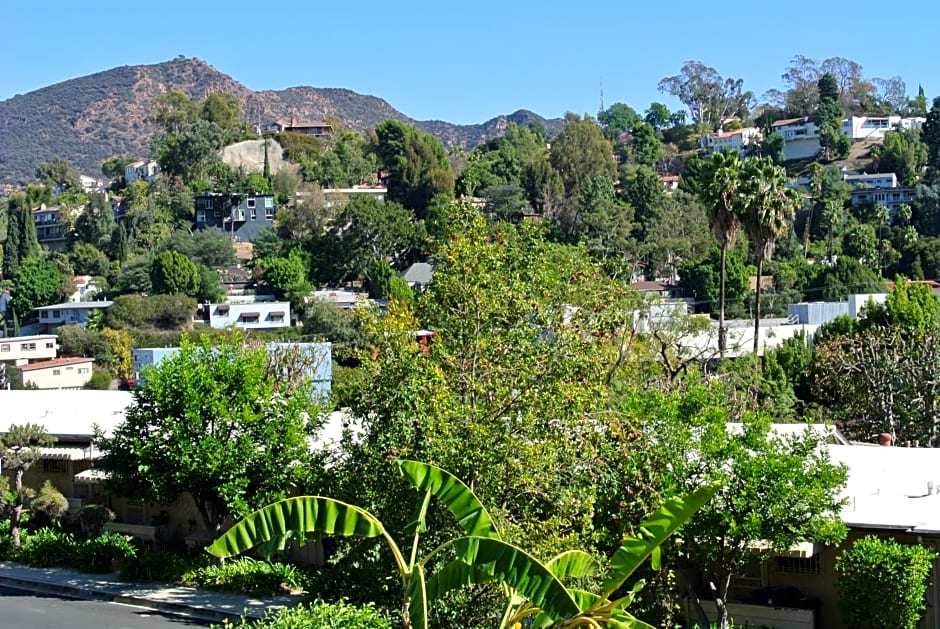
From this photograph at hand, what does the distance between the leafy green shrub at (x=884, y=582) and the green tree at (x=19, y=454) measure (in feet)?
54.0

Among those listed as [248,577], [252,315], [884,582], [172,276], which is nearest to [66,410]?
[248,577]

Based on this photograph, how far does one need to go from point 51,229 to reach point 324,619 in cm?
12830

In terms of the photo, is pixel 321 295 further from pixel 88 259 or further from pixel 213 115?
pixel 213 115

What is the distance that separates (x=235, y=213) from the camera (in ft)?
400

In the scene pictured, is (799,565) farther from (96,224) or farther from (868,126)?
(868,126)

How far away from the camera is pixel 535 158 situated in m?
130

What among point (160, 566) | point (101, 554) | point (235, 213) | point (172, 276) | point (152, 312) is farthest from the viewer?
point (235, 213)

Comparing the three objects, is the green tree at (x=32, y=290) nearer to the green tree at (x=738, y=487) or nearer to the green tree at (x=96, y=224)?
the green tree at (x=96, y=224)

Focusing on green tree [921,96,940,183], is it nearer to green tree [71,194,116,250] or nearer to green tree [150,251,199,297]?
green tree [150,251,199,297]

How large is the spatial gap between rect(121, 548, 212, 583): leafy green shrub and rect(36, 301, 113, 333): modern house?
2857 inches

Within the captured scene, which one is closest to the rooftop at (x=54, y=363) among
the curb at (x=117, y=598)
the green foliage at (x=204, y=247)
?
the green foliage at (x=204, y=247)

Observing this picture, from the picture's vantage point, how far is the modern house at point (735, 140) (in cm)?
16138

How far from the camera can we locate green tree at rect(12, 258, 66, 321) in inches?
4008

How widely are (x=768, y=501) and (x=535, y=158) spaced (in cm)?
11623
